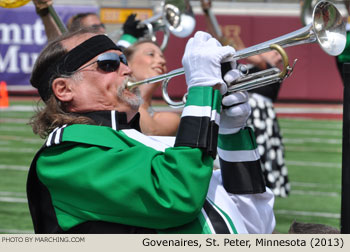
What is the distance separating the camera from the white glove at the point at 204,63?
7.41 ft

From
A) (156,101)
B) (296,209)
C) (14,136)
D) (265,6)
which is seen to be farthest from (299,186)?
(265,6)

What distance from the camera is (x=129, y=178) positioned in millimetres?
2133

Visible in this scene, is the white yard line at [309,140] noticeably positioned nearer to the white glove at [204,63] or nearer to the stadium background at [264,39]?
the stadium background at [264,39]

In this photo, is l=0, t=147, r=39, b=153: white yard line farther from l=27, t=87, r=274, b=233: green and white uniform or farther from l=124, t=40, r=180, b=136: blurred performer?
A: l=27, t=87, r=274, b=233: green and white uniform

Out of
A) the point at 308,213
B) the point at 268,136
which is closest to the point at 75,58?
the point at 308,213

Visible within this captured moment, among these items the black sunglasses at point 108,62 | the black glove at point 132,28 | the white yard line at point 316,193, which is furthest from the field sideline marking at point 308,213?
the black sunglasses at point 108,62

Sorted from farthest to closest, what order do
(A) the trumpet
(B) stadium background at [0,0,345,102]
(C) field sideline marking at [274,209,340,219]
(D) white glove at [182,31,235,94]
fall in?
(B) stadium background at [0,0,345,102]
(C) field sideline marking at [274,209,340,219]
(A) the trumpet
(D) white glove at [182,31,235,94]

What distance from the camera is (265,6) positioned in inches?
834

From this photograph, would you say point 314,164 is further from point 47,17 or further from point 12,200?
point 47,17

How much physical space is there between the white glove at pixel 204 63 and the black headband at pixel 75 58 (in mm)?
399

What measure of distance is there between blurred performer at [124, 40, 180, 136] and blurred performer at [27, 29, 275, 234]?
6.08 feet

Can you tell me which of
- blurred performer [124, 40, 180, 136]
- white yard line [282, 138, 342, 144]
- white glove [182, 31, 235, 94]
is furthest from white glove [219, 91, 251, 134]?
white yard line [282, 138, 342, 144]

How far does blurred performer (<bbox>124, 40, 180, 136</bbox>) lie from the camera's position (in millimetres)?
4516

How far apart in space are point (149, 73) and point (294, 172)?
5.14 m
